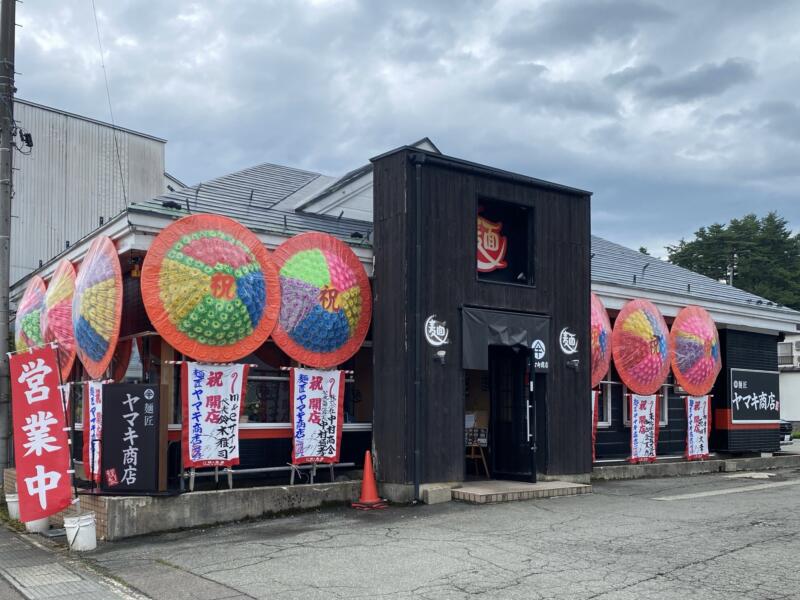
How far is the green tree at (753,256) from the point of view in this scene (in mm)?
59469

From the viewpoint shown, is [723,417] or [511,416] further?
[723,417]

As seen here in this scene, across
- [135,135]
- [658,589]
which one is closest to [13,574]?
[658,589]

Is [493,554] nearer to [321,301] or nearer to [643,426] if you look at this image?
[321,301]

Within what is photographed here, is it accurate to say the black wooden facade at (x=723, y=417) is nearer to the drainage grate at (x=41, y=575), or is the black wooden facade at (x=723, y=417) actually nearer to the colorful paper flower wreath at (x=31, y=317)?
the colorful paper flower wreath at (x=31, y=317)

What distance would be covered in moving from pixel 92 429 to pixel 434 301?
5.78 metres

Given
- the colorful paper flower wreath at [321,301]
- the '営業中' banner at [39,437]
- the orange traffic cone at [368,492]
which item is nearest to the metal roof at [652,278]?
the colorful paper flower wreath at [321,301]

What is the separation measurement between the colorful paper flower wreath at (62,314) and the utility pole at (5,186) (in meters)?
0.83

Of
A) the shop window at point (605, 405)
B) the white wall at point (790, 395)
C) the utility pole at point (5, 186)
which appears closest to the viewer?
the utility pole at point (5, 186)

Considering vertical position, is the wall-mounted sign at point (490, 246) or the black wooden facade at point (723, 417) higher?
the wall-mounted sign at point (490, 246)

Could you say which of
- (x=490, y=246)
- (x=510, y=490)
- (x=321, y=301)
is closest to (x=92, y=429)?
(x=321, y=301)

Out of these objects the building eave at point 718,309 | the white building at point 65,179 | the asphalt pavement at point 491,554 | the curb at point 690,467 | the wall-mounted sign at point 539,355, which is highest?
the white building at point 65,179

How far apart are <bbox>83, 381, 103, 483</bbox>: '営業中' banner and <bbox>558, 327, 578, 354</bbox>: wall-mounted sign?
8102 mm

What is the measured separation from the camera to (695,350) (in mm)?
18672

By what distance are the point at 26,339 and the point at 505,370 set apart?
389 inches
